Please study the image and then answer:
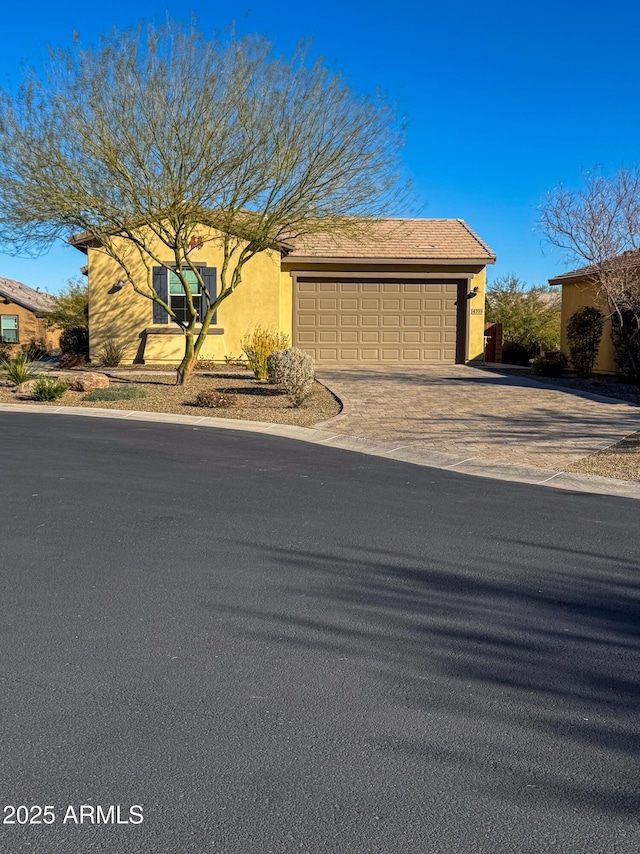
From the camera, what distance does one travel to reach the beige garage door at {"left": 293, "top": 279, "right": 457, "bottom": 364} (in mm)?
25734

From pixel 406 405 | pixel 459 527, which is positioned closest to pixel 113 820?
pixel 459 527

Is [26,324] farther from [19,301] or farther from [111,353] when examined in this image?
[111,353]

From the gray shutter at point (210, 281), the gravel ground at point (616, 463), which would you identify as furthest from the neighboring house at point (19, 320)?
the gravel ground at point (616, 463)

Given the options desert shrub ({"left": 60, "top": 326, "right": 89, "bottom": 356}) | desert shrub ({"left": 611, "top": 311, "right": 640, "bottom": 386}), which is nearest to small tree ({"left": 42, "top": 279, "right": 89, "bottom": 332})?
desert shrub ({"left": 60, "top": 326, "right": 89, "bottom": 356})

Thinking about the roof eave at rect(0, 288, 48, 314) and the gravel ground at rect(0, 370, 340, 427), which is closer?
the gravel ground at rect(0, 370, 340, 427)

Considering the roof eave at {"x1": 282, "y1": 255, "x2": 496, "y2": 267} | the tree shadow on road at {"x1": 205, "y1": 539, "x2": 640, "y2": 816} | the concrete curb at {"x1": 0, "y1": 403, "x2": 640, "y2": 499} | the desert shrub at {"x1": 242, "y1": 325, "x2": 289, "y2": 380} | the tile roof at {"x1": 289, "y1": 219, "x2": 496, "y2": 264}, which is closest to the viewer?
the tree shadow on road at {"x1": 205, "y1": 539, "x2": 640, "y2": 816}

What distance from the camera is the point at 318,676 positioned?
422 cm

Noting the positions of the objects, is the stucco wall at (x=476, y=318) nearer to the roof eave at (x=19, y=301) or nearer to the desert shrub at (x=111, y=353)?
the desert shrub at (x=111, y=353)

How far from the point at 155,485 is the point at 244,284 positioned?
1635 cm

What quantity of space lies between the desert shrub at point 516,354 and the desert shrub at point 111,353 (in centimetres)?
1366

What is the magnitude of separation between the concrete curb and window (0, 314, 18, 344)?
29.6m

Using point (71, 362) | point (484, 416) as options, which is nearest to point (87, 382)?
point (71, 362)

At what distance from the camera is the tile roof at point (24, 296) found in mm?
44769

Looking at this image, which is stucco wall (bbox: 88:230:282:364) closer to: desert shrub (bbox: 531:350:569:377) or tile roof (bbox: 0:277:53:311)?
desert shrub (bbox: 531:350:569:377)
